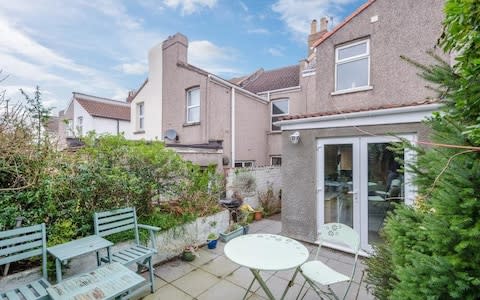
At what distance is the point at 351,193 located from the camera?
564 centimetres

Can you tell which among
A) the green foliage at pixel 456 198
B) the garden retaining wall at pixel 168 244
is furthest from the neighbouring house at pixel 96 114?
the green foliage at pixel 456 198

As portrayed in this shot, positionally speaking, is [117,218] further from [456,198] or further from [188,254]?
[456,198]

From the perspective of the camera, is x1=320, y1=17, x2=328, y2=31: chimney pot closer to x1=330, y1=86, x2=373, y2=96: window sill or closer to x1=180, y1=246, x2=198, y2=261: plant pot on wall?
x1=330, y1=86, x2=373, y2=96: window sill

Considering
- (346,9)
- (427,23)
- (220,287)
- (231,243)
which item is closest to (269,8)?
(346,9)

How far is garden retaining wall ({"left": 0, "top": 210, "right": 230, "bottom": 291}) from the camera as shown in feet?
10.6

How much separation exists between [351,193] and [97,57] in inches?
405

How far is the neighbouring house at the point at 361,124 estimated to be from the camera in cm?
514

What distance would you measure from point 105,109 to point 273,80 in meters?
14.3

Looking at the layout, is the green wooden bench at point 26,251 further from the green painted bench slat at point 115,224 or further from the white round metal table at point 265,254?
the white round metal table at point 265,254

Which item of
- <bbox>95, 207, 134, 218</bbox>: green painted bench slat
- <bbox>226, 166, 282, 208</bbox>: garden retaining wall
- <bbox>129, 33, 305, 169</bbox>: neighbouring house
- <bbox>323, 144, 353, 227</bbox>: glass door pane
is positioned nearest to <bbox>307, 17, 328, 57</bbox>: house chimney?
<bbox>129, 33, 305, 169</bbox>: neighbouring house

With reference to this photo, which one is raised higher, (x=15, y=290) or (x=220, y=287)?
(x=15, y=290)

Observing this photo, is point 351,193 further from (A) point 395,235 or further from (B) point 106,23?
(B) point 106,23

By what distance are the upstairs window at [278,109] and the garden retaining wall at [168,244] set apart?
8.28 m

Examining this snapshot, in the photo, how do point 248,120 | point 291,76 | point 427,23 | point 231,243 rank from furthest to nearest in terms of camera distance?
point 291,76 < point 248,120 < point 427,23 < point 231,243
